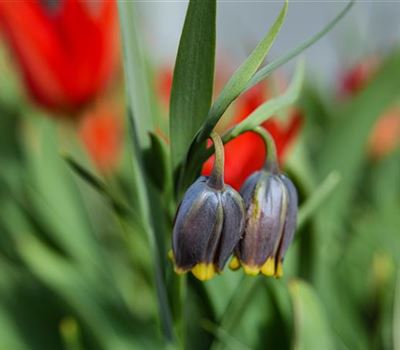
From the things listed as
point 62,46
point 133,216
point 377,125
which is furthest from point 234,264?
point 377,125

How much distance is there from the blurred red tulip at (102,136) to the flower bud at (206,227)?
58 cm

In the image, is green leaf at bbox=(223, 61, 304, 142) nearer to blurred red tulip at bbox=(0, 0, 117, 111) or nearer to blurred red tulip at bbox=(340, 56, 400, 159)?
blurred red tulip at bbox=(0, 0, 117, 111)

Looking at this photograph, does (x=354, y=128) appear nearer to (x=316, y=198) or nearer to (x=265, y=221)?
(x=316, y=198)

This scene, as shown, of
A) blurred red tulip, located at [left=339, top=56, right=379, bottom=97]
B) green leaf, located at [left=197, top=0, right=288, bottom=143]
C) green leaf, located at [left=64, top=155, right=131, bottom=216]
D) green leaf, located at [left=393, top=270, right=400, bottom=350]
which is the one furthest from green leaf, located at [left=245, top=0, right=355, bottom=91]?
blurred red tulip, located at [left=339, top=56, right=379, bottom=97]

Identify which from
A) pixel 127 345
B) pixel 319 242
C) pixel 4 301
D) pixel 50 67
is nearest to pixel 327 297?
pixel 319 242

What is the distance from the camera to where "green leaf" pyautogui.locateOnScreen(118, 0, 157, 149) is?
0.55 meters

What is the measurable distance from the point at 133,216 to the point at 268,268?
158mm

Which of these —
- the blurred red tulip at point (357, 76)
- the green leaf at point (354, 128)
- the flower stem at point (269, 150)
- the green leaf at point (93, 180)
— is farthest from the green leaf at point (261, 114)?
the blurred red tulip at point (357, 76)

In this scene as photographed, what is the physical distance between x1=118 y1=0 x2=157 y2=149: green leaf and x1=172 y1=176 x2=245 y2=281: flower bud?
92 millimetres

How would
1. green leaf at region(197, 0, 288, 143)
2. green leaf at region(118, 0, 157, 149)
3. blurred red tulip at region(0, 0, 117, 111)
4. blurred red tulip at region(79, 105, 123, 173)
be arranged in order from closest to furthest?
green leaf at region(197, 0, 288, 143), green leaf at region(118, 0, 157, 149), blurred red tulip at region(0, 0, 117, 111), blurred red tulip at region(79, 105, 123, 173)

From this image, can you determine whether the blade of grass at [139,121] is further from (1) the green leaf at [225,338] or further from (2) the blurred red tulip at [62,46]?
(2) the blurred red tulip at [62,46]

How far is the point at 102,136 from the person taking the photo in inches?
45.1

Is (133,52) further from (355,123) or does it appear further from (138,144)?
(355,123)

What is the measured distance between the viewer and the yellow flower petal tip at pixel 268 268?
50cm
